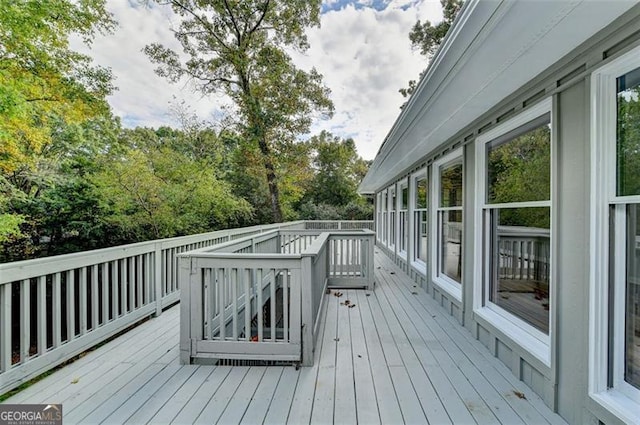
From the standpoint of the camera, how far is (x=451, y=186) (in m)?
3.94

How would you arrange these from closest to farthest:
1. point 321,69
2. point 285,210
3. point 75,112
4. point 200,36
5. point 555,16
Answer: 1. point 555,16
2. point 75,112
3. point 200,36
4. point 321,69
5. point 285,210

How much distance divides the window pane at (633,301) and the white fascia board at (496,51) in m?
1.01

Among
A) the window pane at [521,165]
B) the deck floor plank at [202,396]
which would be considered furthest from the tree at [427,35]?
the deck floor plank at [202,396]

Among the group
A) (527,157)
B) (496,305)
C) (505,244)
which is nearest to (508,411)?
(496,305)

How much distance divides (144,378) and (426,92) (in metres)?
3.33

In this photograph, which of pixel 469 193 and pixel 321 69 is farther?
pixel 321 69

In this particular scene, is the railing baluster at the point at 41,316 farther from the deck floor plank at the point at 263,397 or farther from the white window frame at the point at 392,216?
the white window frame at the point at 392,216

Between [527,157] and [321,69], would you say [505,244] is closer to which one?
[527,157]

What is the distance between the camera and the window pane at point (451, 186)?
3672 mm

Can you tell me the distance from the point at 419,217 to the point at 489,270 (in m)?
2.55

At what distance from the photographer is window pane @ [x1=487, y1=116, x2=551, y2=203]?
217 cm

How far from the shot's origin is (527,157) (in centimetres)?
239

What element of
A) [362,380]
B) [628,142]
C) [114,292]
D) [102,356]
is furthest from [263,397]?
[628,142]

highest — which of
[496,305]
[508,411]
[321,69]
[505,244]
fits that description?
[321,69]
